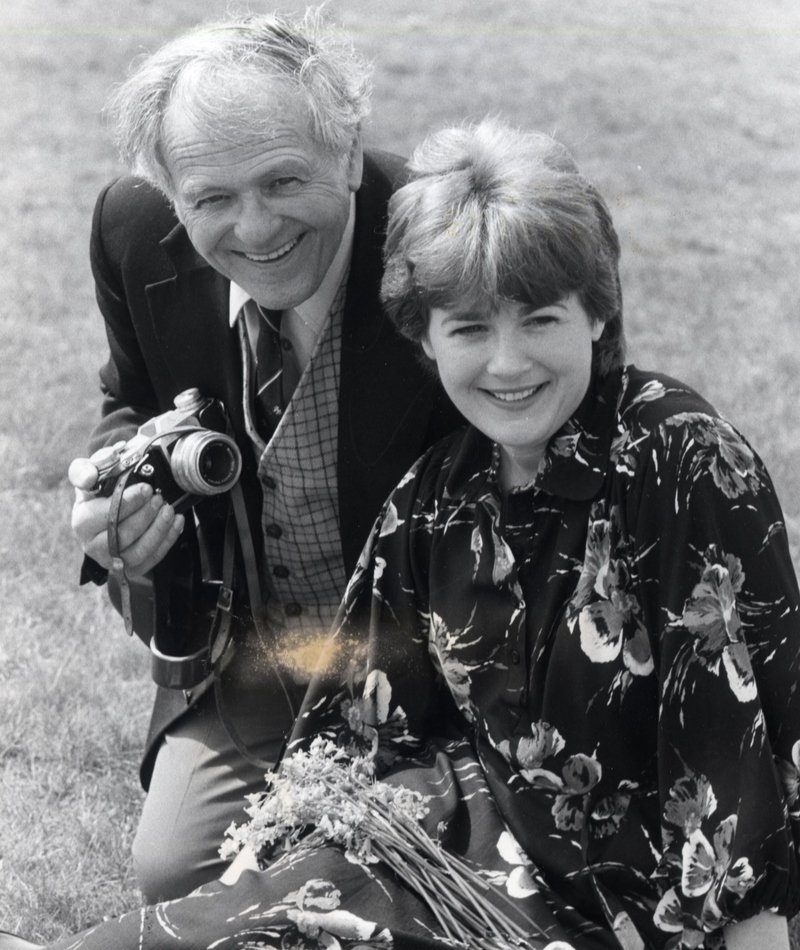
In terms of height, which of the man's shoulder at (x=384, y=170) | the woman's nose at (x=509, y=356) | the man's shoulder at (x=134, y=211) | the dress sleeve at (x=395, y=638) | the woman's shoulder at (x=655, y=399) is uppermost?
the man's shoulder at (x=384, y=170)

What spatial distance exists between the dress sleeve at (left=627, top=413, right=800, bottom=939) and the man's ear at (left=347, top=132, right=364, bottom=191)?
89 centimetres

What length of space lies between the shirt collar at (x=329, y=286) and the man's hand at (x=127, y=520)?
486mm

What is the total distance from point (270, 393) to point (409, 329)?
1.79 feet

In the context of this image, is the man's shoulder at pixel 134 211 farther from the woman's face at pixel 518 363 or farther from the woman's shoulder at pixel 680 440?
the woman's shoulder at pixel 680 440

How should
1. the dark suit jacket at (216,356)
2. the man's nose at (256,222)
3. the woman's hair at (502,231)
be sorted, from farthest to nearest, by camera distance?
the dark suit jacket at (216,356) → the man's nose at (256,222) → the woman's hair at (502,231)

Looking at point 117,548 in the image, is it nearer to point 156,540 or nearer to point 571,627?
point 156,540

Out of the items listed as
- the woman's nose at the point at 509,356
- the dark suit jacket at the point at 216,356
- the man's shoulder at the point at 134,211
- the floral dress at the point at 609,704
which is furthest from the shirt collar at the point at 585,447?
the man's shoulder at the point at 134,211

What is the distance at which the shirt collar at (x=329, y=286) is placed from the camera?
2682 mm

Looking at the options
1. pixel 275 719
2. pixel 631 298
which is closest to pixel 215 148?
pixel 275 719

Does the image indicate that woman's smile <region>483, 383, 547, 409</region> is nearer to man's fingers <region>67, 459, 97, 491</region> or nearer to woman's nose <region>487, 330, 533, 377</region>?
woman's nose <region>487, 330, 533, 377</region>

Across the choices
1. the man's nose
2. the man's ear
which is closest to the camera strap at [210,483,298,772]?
the man's nose

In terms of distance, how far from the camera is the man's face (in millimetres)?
2389

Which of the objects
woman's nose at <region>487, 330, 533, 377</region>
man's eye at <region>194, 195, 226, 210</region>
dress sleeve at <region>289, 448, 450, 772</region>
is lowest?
dress sleeve at <region>289, 448, 450, 772</region>

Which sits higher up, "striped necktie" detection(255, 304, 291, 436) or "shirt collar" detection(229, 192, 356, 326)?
"shirt collar" detection(229, 192, 356, 326)
